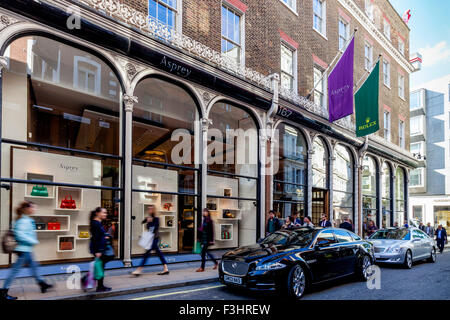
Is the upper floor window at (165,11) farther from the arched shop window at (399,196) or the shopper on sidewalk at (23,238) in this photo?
the arched shop window at (399,196)

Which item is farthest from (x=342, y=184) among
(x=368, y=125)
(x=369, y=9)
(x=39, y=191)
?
(x=39, y=191)

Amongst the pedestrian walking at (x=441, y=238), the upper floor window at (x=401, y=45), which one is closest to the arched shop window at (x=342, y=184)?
the pedestrian walking at (x=441, y=238)

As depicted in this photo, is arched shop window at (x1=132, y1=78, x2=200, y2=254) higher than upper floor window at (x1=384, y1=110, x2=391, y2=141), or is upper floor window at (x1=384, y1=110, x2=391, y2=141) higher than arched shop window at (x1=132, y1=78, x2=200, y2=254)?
upper floor window at (x1=384, y1=110, x2=391, y2=141)

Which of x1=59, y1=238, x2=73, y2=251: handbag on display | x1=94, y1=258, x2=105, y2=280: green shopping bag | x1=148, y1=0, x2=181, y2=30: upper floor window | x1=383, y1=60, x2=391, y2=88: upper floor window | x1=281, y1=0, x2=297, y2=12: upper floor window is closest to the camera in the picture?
x1=94, y1=258, x2=105, y2=280: green shopping bag

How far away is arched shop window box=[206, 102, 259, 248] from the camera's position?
12.7 metres

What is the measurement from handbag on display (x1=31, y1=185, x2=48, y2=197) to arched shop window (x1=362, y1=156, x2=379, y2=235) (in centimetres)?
1900

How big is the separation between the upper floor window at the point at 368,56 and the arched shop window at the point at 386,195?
717cm

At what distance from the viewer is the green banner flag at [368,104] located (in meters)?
16.7

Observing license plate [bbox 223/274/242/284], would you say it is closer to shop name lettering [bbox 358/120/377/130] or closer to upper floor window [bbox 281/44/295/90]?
upper floor window [bbox 281/44/295/90]

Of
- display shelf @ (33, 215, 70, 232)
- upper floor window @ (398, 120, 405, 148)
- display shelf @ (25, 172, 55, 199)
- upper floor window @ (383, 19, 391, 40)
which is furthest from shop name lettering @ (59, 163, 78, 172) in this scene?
upper floor window @ (398, 120, 405, 148)

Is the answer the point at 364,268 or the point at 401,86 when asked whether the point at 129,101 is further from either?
the point at 401,86

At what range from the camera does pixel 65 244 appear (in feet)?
29.3

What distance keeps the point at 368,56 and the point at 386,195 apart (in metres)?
10.1

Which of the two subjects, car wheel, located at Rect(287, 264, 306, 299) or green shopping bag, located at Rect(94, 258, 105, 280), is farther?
green shopping bag, located at Rect(94, 258, 105, 280)
